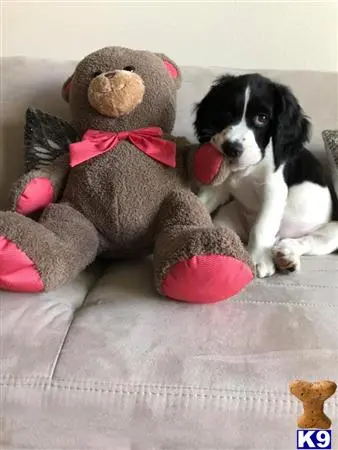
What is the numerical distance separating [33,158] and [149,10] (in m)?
0.76

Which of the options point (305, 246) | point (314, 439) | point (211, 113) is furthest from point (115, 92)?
point (314, 439)

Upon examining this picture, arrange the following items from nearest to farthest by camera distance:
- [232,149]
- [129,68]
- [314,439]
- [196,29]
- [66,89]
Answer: [314,439] → [232,149] → [129,68] → [66,89] → [196,29]

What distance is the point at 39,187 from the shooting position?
137 centimetres

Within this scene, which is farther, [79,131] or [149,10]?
[149,10]

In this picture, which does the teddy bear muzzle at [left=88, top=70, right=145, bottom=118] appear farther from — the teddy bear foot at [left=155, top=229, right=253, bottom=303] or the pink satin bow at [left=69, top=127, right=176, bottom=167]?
the teddy bear foot at [left=155, top=229, right=253, bottom=303]

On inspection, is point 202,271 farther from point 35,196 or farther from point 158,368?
point 35,196

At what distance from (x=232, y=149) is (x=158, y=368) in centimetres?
57

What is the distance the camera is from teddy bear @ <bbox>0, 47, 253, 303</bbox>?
1152 millimetres

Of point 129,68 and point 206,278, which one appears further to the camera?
point 129,68

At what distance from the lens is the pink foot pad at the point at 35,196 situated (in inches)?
53.1

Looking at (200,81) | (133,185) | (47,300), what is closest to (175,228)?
(133,185)

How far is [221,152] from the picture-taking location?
52.7 inches

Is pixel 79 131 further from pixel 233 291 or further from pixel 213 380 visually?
pixel 213 380

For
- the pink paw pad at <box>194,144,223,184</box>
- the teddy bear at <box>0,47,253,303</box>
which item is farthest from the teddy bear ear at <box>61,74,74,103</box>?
the pink paw pad at <box>194,144,223,184</box>
